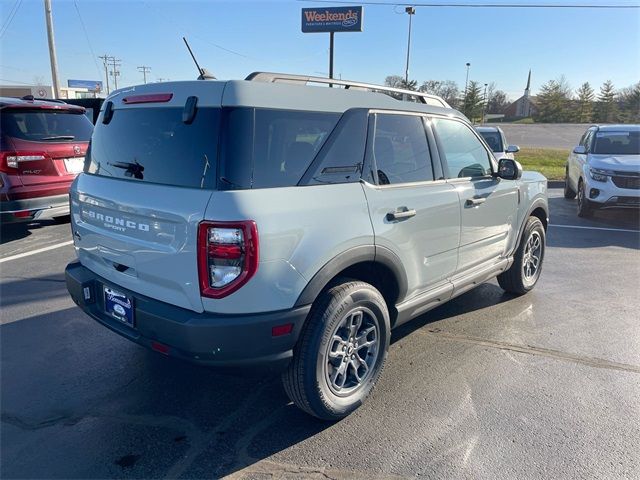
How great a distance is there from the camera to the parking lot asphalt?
2.45 metres

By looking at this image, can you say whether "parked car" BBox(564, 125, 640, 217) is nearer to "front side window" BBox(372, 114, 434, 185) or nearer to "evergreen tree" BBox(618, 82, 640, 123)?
"front side window" BBox(372, 114, 434, 185)

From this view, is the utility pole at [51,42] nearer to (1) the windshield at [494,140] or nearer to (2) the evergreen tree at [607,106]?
(1) the windshield at [494,140]

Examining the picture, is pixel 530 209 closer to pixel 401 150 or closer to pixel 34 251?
pixel 401 150

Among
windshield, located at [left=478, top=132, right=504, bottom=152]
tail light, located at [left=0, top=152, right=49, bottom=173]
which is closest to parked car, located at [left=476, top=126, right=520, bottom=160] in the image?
windshield, located at [left=478, top=132, right=504, bottom=152]

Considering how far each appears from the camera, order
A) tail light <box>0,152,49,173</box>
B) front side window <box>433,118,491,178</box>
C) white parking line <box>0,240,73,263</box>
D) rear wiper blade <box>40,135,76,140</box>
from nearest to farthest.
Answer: front side window <box>433,118,491,178</box>, white parking line <box>0,240,73,263</box>, tail light <box>0,152,49,173</box>, rear wiper blade <box>40,135,76,140</box>

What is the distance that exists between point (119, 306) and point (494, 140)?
10312mm

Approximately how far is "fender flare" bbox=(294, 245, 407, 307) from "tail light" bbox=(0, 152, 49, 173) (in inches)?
213

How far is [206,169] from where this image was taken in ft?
7.79

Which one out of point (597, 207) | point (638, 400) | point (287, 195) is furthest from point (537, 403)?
point (597, 207)

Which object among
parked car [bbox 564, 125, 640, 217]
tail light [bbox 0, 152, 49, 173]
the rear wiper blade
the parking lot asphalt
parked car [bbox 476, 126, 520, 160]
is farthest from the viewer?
parked car [bbox 476, 126, 520, 160]

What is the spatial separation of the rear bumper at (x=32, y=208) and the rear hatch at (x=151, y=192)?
375cm

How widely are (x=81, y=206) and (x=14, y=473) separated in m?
1.56

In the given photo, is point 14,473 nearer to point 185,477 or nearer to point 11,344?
point 185,477

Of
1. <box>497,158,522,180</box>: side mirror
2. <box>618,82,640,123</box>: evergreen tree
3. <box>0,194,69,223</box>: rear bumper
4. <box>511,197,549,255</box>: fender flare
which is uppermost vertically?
<box>618,82,640,123</box>: evergreen tree
